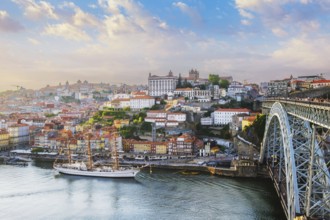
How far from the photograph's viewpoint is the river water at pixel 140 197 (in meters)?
10.4

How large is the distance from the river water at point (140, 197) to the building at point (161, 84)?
18.8 m

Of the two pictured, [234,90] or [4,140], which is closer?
[4,140]

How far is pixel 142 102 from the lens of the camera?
29859 millimetres

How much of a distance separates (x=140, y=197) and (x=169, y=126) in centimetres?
1107

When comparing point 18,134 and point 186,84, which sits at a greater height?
Result: point 186,84

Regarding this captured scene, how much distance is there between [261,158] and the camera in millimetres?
14539

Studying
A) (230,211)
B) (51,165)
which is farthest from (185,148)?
(230,211)

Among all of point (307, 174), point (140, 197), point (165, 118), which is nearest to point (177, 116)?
point (165, 118)

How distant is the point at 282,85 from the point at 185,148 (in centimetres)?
1287

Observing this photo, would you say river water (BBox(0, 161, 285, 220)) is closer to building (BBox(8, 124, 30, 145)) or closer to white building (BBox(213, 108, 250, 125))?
white building (BBox(213, 108, 250, 125))

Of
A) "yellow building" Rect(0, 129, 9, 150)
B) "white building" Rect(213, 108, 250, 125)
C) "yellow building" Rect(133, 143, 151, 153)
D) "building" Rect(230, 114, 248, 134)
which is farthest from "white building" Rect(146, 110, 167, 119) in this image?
"yellow building" Rect(0, 129, 9, 150)

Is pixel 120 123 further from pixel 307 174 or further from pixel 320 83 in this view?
pixel 307 174

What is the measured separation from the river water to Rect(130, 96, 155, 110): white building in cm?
1407

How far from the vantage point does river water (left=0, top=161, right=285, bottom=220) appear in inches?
411
